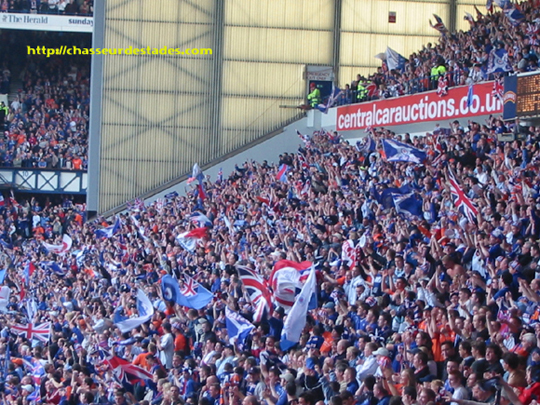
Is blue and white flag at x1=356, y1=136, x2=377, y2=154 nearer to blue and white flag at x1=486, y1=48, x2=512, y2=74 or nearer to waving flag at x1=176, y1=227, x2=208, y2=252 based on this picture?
blue and white flag at x1=486, y1=48, x2=512, y2=74

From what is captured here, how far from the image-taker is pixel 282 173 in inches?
901

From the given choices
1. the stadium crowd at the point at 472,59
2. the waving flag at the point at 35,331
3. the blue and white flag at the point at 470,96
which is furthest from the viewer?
the blue and white flag at the point at 470,96

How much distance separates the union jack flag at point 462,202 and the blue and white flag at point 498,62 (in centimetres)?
585

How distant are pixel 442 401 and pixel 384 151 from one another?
9812mm

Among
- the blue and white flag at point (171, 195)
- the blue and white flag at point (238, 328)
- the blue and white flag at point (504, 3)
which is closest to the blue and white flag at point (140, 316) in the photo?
the blue and white flag at point (238, 328)

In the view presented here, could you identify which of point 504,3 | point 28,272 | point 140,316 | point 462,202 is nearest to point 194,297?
point 140,316

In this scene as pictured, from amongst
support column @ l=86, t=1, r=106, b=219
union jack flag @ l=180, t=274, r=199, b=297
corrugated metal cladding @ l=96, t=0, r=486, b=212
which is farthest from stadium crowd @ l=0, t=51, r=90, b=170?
union jack flag @ l=180, t=274, r=199, b=297

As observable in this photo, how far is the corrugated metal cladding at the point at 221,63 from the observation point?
3053 cm

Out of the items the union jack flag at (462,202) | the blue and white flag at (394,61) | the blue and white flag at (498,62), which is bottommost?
the union jack flag at (462,202)

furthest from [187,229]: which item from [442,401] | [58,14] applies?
[58,14]

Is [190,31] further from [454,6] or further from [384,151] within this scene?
[384,151]

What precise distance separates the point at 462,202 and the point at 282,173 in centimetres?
1012

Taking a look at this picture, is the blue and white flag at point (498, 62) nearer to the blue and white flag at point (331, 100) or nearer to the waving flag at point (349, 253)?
the waving flag at point (349, 253)

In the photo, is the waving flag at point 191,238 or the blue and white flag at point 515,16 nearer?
the waving flag at point 191,238
